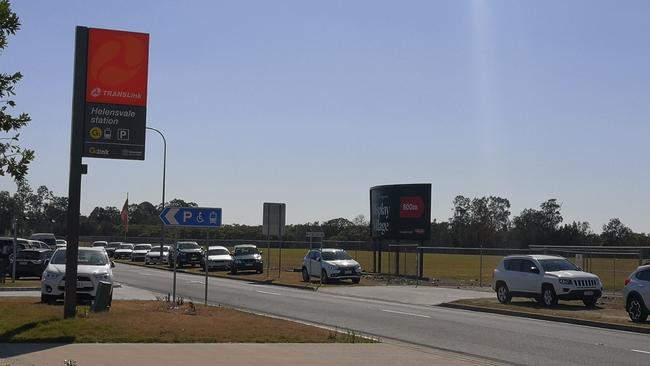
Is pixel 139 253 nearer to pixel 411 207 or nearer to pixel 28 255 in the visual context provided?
pixel 411 207

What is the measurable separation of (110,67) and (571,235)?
10547 centimetres

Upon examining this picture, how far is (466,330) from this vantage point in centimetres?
1811

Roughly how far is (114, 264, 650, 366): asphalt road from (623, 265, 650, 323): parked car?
4.48 feet

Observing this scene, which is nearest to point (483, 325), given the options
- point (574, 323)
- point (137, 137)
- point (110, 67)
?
point (574, 323)

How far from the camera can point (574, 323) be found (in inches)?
830

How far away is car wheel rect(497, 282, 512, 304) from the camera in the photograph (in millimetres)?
26828

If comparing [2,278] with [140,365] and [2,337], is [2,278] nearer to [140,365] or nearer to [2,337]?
[2,337]

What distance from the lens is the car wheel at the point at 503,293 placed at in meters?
26.8

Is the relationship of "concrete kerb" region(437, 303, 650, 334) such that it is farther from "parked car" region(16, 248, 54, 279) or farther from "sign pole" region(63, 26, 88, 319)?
"parked car" region(16, 248, 54, 279)

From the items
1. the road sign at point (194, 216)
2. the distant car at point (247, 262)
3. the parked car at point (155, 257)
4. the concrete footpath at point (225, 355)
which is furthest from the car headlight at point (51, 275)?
the parked car at point (155, 257)

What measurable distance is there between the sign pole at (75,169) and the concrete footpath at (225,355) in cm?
349

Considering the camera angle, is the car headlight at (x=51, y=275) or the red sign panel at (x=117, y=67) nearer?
the red sign panel at (x=117, y=67)

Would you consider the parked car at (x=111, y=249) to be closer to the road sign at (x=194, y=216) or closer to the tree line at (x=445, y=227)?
the tree line at (x=445, y=227)

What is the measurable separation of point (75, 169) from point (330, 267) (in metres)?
22.5
